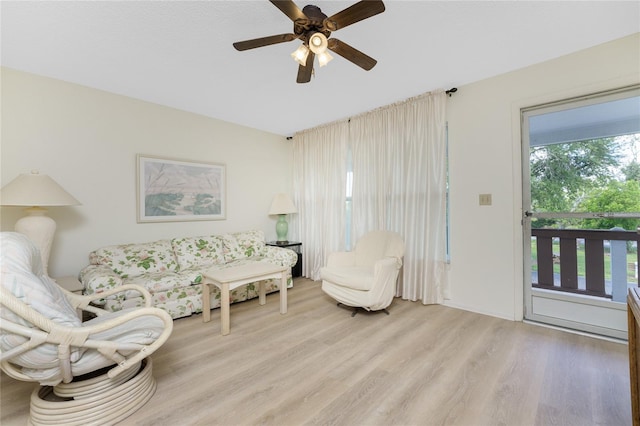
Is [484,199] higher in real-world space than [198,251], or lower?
higher

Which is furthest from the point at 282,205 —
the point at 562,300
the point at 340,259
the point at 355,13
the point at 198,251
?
the point at 562,300

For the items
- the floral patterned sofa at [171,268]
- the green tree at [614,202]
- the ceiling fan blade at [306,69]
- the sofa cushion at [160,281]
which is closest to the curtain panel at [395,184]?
the floral patterned sofa at [171,268]

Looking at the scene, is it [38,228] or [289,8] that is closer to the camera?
[289,8]

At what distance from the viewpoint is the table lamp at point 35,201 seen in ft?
7.10

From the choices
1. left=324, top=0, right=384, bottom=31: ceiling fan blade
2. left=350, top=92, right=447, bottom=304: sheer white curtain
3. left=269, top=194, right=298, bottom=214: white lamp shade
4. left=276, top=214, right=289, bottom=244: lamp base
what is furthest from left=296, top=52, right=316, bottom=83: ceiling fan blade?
left=276, top=214, right=289, bottom=244: lamp base

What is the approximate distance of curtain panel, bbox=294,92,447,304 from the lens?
3062 mm

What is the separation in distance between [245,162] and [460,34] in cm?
319

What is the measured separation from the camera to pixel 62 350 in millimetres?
1267

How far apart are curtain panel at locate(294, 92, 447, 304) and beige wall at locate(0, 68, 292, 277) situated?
1.58 meters

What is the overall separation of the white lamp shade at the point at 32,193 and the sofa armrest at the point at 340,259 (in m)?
2.58

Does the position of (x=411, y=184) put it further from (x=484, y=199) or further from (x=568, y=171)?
(x=568, y=171)

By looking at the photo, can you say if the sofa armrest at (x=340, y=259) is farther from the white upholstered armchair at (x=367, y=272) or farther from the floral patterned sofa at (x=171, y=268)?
the floral patterned sofa at (x=171, y=268)

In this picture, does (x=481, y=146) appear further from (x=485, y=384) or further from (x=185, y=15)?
(x=185, y=15)

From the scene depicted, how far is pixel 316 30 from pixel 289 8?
26cm
